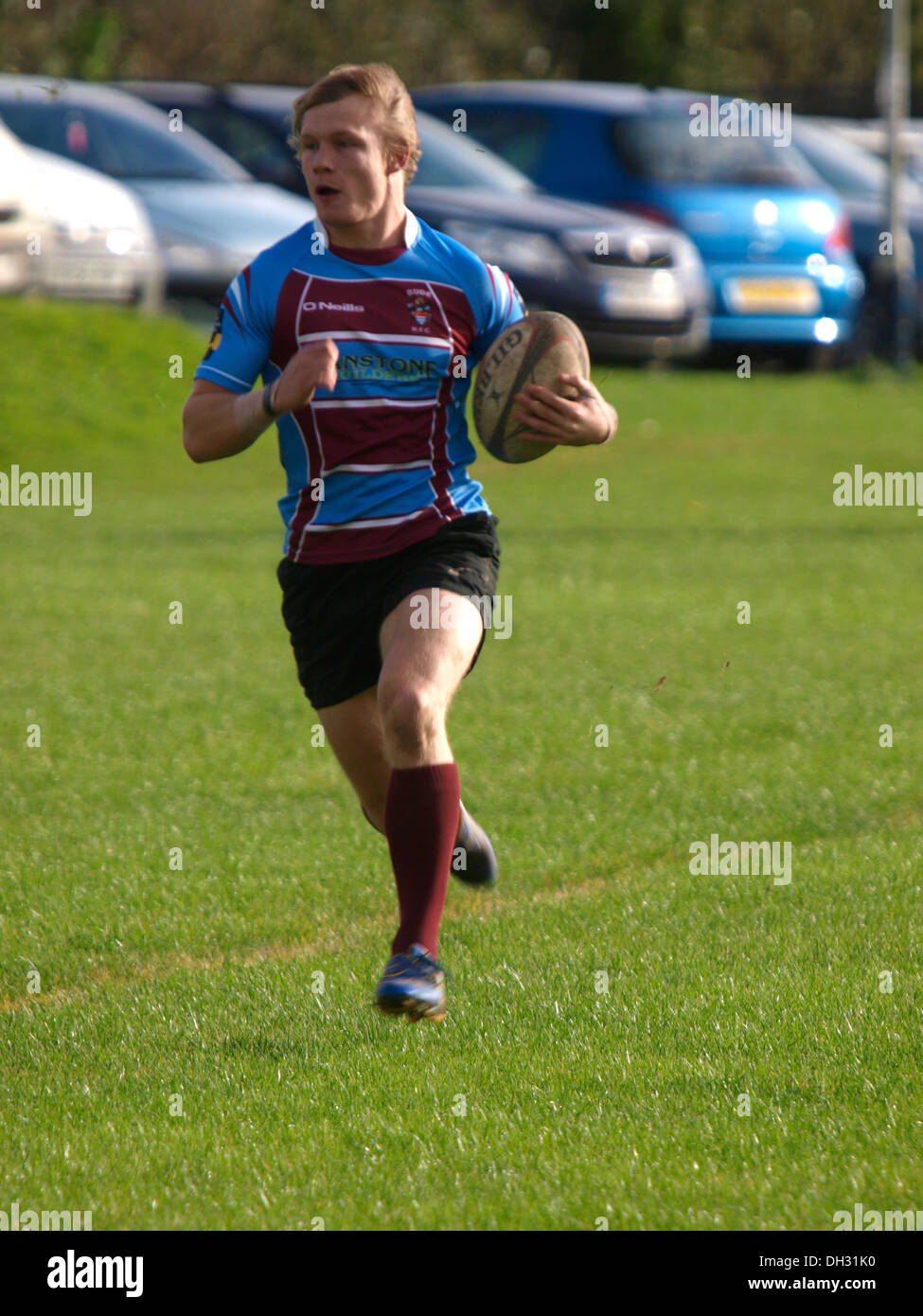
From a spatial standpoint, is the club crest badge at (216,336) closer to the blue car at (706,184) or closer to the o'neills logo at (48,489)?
the o'neills logo at (48,489)

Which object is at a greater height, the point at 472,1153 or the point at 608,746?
the point at 608,746

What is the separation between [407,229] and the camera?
199 inches

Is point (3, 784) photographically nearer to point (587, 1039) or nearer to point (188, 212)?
point (587, 1039)

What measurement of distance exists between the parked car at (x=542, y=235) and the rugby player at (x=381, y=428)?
12.3 meters

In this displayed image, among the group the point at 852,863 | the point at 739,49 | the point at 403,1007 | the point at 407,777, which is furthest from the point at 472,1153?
the point at 739,49

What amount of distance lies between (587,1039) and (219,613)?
6.59m

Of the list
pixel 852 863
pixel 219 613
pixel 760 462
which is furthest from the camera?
pixel 760 462

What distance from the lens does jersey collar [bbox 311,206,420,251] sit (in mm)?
4992

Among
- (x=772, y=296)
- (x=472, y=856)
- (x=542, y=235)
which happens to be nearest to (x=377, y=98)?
(x=472, y=856)

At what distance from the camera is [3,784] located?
727cm

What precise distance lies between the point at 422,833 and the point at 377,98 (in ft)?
5.76

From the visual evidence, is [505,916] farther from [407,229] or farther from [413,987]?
[407,229]

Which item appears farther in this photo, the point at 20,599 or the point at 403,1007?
the point at 20,599

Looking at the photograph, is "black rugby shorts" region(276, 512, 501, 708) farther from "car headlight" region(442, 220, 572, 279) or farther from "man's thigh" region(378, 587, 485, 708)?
"car headlight" region(442, 220, 572, 279)
